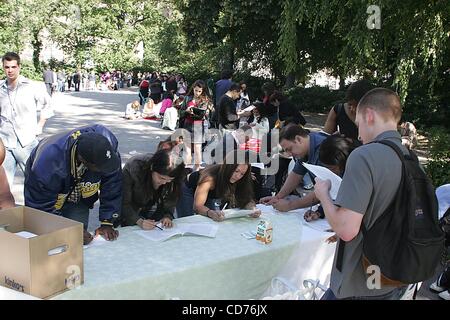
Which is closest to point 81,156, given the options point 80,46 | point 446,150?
point 446,150

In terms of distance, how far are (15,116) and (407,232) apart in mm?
3876

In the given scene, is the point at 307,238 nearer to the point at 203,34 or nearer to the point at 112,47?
the point at 203,34

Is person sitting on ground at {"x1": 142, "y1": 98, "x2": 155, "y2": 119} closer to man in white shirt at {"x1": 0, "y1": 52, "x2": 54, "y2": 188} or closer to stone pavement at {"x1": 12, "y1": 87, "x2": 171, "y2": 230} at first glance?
stone pavement at {"x1": 12, "y1": 87, "x2": 171, "y2": 230}

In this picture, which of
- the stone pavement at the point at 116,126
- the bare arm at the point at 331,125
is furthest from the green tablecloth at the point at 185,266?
the stone pavement at the point at 116,126

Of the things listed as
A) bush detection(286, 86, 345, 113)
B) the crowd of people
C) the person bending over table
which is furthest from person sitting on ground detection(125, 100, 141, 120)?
the person bending over table

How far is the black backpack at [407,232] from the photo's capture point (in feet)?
6.29

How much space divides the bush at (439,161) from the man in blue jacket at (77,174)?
13.8ft

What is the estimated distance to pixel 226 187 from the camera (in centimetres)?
363

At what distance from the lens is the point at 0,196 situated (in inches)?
116

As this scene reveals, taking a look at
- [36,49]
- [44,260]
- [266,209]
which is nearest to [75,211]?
[44,260]

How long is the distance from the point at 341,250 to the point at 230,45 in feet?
63.5

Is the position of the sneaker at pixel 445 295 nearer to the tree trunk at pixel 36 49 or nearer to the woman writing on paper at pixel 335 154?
the woman writing on paper at pixel 335 154

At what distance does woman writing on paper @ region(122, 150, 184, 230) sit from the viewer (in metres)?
3.15
